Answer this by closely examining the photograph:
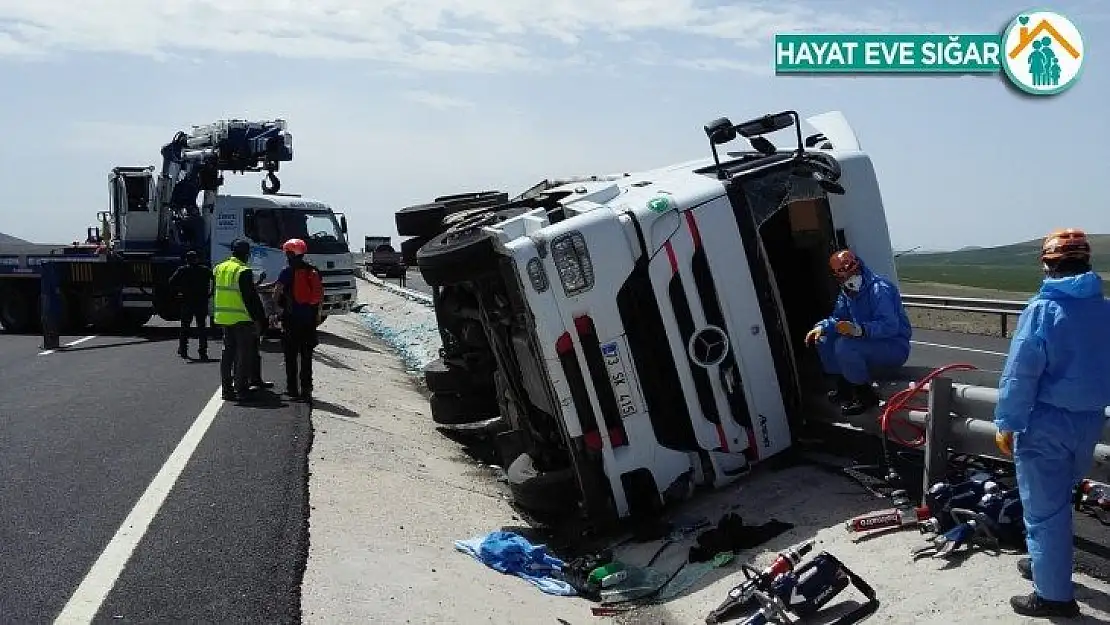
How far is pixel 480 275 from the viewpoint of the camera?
743 centimetres

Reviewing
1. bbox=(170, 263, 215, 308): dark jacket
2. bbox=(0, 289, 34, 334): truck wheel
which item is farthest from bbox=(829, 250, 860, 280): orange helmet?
bbox=(0, 289, 34, 334): truck wheel

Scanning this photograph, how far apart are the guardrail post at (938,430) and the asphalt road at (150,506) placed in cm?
335

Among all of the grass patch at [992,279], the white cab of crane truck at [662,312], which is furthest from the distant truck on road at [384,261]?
the white cab of crane truck at [662,312]

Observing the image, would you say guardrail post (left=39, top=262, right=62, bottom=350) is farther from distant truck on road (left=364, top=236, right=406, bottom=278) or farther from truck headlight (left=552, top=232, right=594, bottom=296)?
distant truck on road (left=364, top=236, right=406, bottom=278)

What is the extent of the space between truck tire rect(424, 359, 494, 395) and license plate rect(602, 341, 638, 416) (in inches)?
132

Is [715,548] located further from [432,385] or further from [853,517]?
[432,385]

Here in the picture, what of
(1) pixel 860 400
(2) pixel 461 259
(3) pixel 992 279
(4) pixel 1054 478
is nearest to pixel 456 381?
(2) pixel 461 259

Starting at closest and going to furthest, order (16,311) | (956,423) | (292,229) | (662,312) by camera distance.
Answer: (956,423) → (662,312) → (292,229) → (16,311)

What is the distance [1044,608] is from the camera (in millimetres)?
4492

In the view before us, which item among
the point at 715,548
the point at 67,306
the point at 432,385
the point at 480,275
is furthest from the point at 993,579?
the point at 67,306

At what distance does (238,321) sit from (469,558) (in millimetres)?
5167

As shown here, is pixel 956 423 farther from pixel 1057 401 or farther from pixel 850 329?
pixel 1057 401

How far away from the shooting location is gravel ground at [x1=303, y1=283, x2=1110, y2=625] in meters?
5.00

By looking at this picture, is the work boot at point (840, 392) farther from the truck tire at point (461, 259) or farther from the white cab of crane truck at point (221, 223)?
the white cab of crane truck at point (221, 223)
